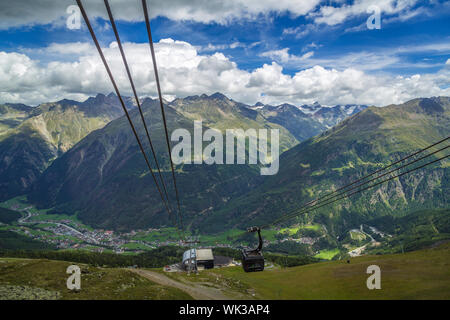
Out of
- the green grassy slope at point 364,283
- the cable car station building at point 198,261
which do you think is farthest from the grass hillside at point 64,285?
the cable car station building at point 198,261

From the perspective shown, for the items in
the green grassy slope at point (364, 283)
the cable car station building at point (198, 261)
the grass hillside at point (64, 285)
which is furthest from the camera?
the cable car station building at point (198, 261)

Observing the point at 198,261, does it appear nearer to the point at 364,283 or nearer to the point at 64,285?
the point at 64,285

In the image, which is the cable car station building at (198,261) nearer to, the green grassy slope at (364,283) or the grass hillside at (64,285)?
the green grassy slope at (364,283)

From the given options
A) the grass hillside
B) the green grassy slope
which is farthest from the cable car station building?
the grass hillside

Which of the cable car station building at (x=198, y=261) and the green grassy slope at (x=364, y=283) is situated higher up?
the green grassy slope at (x=364, y=283)

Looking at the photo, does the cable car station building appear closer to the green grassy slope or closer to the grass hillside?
the green grassy slope

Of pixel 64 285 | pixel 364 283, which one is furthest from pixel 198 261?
pixel 364 283
